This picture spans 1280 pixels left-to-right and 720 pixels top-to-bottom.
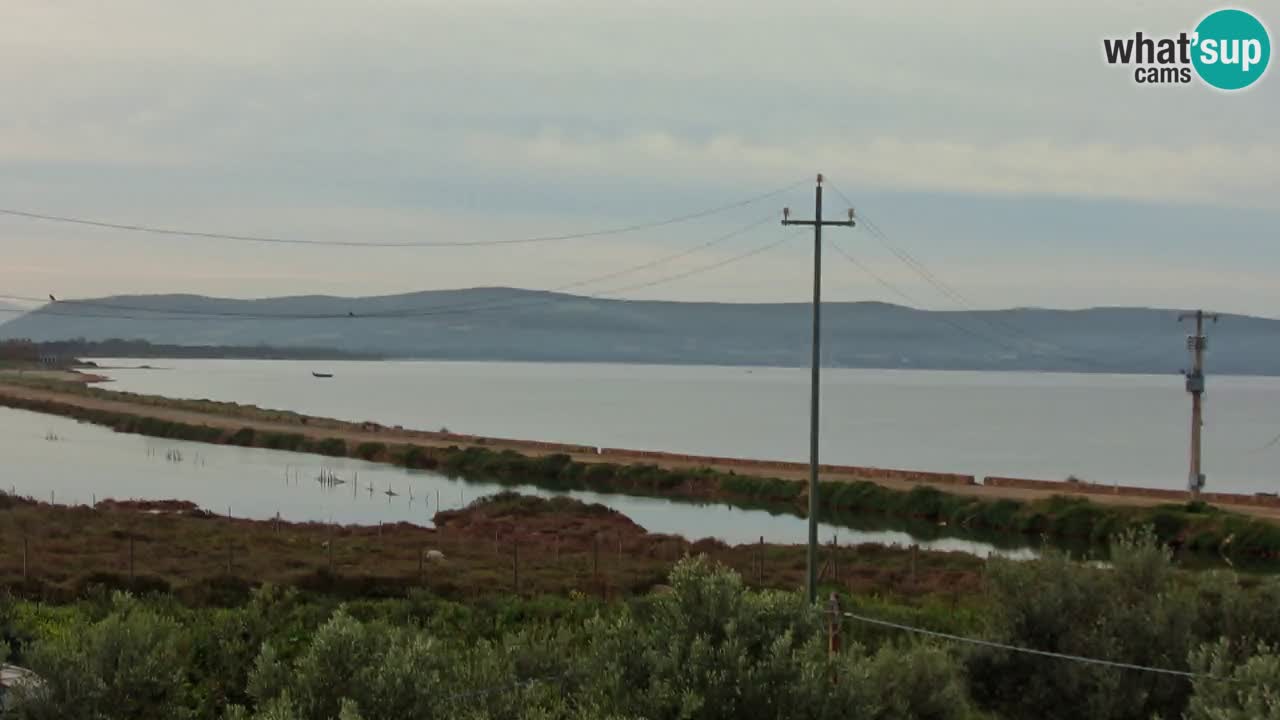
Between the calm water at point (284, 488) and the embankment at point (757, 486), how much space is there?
328 centimetres

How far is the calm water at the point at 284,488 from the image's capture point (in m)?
63.2

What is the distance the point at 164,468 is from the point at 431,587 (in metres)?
58.4

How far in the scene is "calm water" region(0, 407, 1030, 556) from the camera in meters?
63.2

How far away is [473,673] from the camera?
14.0 meters

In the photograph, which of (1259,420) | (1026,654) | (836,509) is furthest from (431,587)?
(1259,420)

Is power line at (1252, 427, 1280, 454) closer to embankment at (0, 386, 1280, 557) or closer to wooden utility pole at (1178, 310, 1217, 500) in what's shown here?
embankment at (0, 386, 1280, 557)

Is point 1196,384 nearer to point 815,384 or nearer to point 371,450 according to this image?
point 815,384

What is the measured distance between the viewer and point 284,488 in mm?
76438

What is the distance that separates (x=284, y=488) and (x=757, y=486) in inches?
1120

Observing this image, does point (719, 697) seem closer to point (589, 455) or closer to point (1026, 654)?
point (1026, 654)

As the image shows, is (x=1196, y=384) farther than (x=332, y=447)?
No

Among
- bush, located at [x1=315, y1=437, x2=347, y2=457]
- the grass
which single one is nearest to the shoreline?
bush, located at [x1=315, y1=437, x2=347, y2=457]

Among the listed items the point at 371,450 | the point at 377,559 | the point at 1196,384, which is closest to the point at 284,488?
the point at 371,450

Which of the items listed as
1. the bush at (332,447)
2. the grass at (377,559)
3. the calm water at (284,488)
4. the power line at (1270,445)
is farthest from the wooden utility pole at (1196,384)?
the power line at (1270,445)
